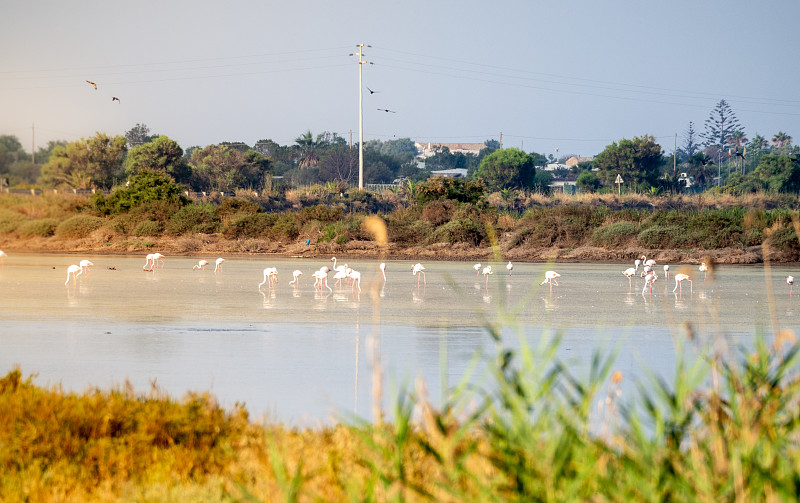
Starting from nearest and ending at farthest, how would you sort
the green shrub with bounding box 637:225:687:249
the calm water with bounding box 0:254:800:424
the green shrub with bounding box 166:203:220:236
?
the calm water with bounding box 0:254:800:424
the green shrub with bounding box 637:225:687:249
the green shrub with bounding box 166:203:220:236

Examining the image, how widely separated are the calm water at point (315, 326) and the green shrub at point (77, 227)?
12034 mm

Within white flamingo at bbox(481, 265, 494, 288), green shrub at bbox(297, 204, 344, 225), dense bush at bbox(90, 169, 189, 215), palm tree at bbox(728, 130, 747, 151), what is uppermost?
palm tree at bbox(728, 130, 747, 151)

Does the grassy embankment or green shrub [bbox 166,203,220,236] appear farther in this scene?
green shrub [bbox 166,203,220,236]

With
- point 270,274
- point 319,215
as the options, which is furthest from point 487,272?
point 319,215

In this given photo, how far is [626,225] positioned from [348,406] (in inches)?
1010

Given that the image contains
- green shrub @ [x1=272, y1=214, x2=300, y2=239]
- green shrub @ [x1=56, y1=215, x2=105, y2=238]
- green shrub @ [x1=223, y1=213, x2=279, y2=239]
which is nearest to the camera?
green shrub @ [x1=272, y1=214, x2=300, y2=239]

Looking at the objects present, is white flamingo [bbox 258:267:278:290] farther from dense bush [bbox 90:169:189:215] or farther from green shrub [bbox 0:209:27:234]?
green shrub [bbox 0:209:27:234]

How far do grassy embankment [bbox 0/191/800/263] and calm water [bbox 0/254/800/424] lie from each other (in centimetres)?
827

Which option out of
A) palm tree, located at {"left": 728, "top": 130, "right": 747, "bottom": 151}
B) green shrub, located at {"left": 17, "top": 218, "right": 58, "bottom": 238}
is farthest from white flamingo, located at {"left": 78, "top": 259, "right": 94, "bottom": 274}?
palm tree, located at {"left": 728, "top": 130, "right": 747, "bottom": 151}

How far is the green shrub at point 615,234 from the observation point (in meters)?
31.1

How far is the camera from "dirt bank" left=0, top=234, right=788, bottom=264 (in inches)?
1142

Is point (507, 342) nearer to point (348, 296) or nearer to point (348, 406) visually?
point (348, 406)

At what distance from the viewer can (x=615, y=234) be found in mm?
31203

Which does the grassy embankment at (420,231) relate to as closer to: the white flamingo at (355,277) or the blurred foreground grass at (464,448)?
the white flamingo at (355,277)
